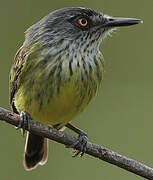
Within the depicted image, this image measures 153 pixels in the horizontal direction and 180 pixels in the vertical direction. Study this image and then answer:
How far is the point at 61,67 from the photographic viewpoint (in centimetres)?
571

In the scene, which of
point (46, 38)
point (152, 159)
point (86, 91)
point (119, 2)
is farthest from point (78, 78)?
point (119, 2)

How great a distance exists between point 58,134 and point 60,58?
0.77 meters

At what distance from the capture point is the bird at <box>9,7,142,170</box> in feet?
18.7

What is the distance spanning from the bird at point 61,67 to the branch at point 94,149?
292mm

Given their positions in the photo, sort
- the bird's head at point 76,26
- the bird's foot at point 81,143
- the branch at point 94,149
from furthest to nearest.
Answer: the bird's head at point 76,26 < the bird's foot at point 81,143 < the branch at point 94,149

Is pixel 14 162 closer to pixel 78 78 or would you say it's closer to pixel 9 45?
pixel 9 45

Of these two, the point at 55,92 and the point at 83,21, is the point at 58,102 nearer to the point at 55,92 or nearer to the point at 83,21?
the point at 55,92

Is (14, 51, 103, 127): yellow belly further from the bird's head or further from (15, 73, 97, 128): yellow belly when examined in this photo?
the bird's head

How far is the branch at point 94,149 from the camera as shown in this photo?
507 cm

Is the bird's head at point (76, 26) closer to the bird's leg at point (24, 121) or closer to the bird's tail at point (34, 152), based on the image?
the bird's leg at point (24, 121)

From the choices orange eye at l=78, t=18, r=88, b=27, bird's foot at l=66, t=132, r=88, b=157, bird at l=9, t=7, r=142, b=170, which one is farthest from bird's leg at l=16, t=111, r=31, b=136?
orange eye at l=78, t=18, r=88, b=27

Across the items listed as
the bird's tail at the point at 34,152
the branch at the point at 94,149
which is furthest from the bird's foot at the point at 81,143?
the bird's tail at the point at 34,152

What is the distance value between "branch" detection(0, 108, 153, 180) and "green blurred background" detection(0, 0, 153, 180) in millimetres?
2216

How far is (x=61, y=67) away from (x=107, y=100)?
235 centimetres
